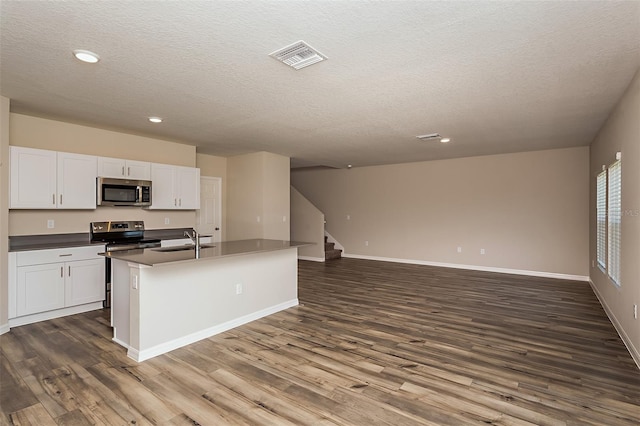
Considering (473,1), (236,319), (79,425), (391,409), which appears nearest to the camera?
(473,1)

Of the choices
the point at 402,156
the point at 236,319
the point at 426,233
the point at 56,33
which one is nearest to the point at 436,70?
the point at 56,33

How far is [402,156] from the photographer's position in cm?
721

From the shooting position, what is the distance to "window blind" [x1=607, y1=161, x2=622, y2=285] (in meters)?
3.72

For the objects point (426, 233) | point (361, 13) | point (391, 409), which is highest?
point (361, 13)

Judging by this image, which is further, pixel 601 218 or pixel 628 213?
pixel 601 218

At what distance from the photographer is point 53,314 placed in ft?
13.1

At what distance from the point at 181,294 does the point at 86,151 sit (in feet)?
9.53

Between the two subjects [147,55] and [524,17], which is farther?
[147,55]

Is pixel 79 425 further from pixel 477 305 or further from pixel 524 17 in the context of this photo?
pixel 477 305

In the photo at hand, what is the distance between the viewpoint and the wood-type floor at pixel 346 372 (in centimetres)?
213

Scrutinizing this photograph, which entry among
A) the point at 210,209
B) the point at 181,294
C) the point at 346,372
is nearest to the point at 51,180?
the point at 181,294

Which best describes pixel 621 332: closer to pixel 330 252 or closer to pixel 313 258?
pixel 330 252

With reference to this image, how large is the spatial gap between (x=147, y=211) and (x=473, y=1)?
17.0 ft

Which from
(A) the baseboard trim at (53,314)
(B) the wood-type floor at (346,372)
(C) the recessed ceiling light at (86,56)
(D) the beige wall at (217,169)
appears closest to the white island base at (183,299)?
(B) the wood-type floor at (346,372)
